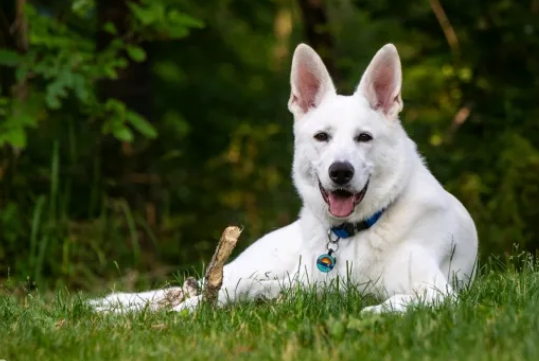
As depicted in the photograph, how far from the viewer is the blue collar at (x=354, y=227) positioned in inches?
226

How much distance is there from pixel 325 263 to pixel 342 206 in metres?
0.36

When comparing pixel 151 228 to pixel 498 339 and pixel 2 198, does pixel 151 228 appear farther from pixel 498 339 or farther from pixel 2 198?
pixel 498 339

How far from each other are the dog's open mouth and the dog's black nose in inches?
6.6

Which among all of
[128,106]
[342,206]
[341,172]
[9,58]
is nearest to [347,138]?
[341,172]

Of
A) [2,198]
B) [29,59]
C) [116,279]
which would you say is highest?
[29,59]

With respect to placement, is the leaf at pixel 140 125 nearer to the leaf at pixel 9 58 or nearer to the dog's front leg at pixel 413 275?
the leaf at pixel 9 58

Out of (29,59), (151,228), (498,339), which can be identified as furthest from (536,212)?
(498,339)

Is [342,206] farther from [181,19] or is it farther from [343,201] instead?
[181,19]

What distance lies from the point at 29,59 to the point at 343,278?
13.2 ft

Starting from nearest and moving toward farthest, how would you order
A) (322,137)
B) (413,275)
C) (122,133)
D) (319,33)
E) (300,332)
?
(300,332), (413,275), (322,137), (122,133), (319,33)

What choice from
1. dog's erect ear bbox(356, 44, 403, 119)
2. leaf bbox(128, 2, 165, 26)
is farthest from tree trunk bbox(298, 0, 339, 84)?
dog's erect ear bbox(356, 44, 403, 119)

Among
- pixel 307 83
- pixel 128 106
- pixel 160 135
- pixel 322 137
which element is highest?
pixel 307 83

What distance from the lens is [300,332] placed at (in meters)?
4.26

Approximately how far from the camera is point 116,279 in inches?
349
